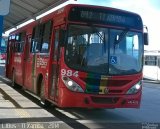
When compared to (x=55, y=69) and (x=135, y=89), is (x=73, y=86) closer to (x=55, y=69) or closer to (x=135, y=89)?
(x=55, y=69)

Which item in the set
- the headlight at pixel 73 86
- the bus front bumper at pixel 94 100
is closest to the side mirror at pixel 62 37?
the headlight at pixel 73 86

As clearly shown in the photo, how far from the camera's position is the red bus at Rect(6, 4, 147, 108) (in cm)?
1063

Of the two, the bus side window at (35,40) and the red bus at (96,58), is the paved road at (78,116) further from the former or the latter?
the bus side window at (35,40)

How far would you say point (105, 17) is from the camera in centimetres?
1110

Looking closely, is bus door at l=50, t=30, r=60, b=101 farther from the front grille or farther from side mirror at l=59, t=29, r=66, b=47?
the front grille

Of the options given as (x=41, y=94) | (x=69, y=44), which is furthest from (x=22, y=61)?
(x=69, y=44)

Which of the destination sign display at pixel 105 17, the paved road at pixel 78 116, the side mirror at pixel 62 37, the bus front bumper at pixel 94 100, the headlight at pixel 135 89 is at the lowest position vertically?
the paved road at pixel 78 116

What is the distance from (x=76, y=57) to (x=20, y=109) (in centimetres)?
260

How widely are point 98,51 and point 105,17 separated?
928 mm

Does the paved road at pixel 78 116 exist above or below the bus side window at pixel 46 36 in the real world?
below

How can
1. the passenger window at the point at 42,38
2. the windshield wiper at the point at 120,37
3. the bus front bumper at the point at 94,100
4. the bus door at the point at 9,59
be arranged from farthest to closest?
the bus door at the point at 9,59 < the passenger window at the point at 42,38 < the windshield wiper at the point at 120,37 < the bus front bumper at the point at 94,100

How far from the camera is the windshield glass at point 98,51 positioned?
10.8 m

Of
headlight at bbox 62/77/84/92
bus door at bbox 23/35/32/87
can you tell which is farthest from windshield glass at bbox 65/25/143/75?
bus door at bbox 23/35/32/87

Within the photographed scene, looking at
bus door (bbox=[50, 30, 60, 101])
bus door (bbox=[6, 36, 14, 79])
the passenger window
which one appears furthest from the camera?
bus door (bbox=[6, 36, 14, 79])
